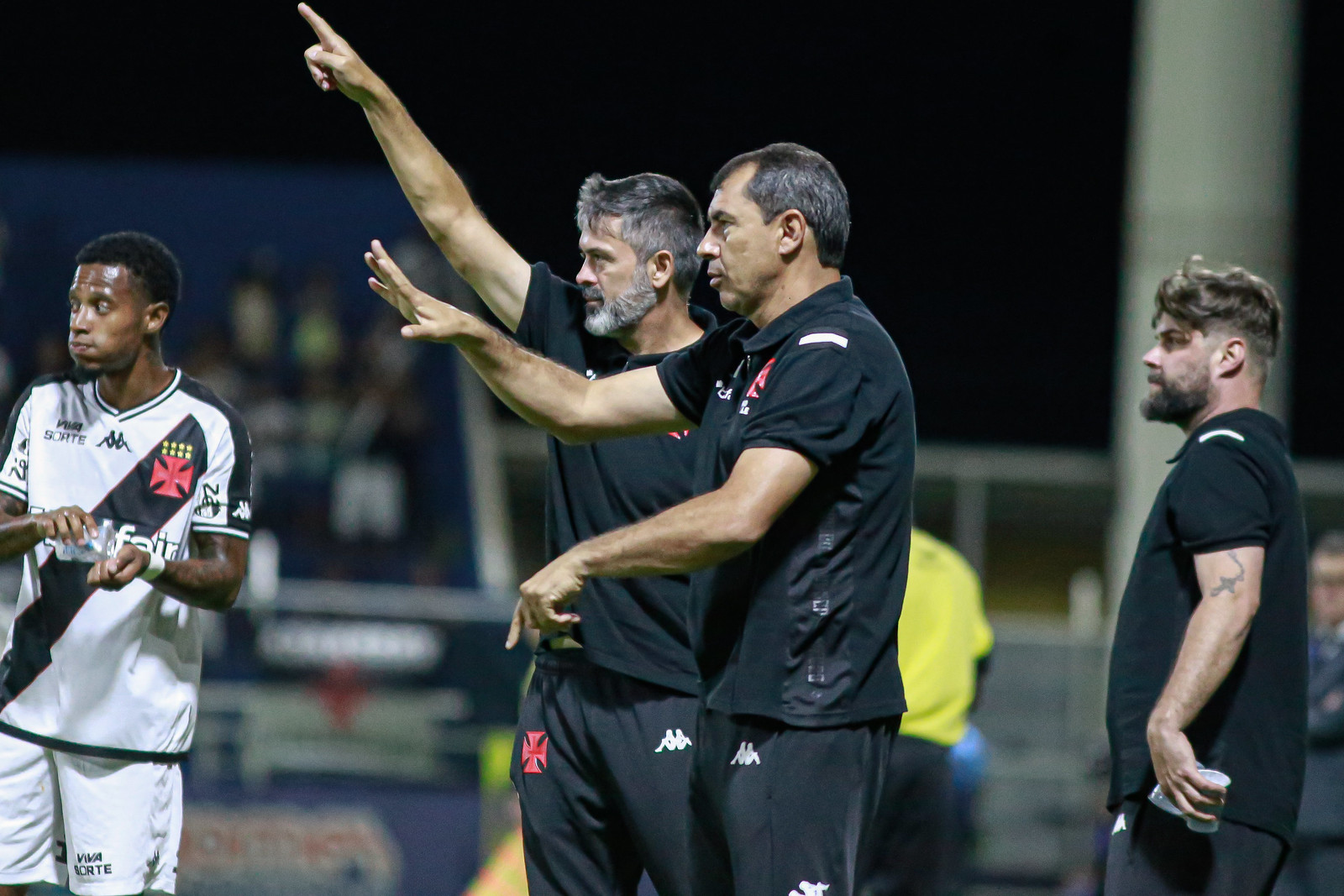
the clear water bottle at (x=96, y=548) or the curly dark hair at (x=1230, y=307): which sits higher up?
the curly dark hair at (x=1230, y=307)

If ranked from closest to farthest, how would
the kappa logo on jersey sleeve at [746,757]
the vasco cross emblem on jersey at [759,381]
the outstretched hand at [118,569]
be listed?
the kappa logo on jersey sleeve at [746,757] < the vasco cross emblem on jersey at [759,381] < the outstretched hand at [118,569]

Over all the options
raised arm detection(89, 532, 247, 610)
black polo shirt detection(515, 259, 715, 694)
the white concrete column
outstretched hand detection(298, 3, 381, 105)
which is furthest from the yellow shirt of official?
the white concrete column

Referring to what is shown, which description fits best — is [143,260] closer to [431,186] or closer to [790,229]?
[431,186]

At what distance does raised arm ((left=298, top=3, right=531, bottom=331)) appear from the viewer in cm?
394

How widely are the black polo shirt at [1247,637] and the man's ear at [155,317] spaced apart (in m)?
2.59

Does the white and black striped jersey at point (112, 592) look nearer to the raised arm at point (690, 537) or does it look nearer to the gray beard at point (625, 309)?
the gray beard at point (625, 309)

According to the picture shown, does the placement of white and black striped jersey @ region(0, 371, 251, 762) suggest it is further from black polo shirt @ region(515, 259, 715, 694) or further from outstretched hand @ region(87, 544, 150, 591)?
black polo shirt @ region(515, 259, 715, 694)

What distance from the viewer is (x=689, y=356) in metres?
3.57

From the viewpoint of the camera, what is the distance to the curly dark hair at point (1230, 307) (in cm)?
373

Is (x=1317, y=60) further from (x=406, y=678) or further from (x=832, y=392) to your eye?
(x=832, y=392)

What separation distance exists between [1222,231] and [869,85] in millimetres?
7701

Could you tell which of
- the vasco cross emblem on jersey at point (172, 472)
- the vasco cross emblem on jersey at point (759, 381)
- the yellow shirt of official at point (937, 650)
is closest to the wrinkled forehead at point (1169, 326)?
the vasco cross emblem on jersey at point (759, 381)

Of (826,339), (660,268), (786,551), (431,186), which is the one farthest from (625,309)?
(786,551)

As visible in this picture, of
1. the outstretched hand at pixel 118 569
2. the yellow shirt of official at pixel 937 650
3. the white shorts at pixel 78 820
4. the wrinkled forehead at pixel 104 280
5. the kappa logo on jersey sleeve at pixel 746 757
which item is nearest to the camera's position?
the kappa logo on jersey sleeve at pixel 746 757
